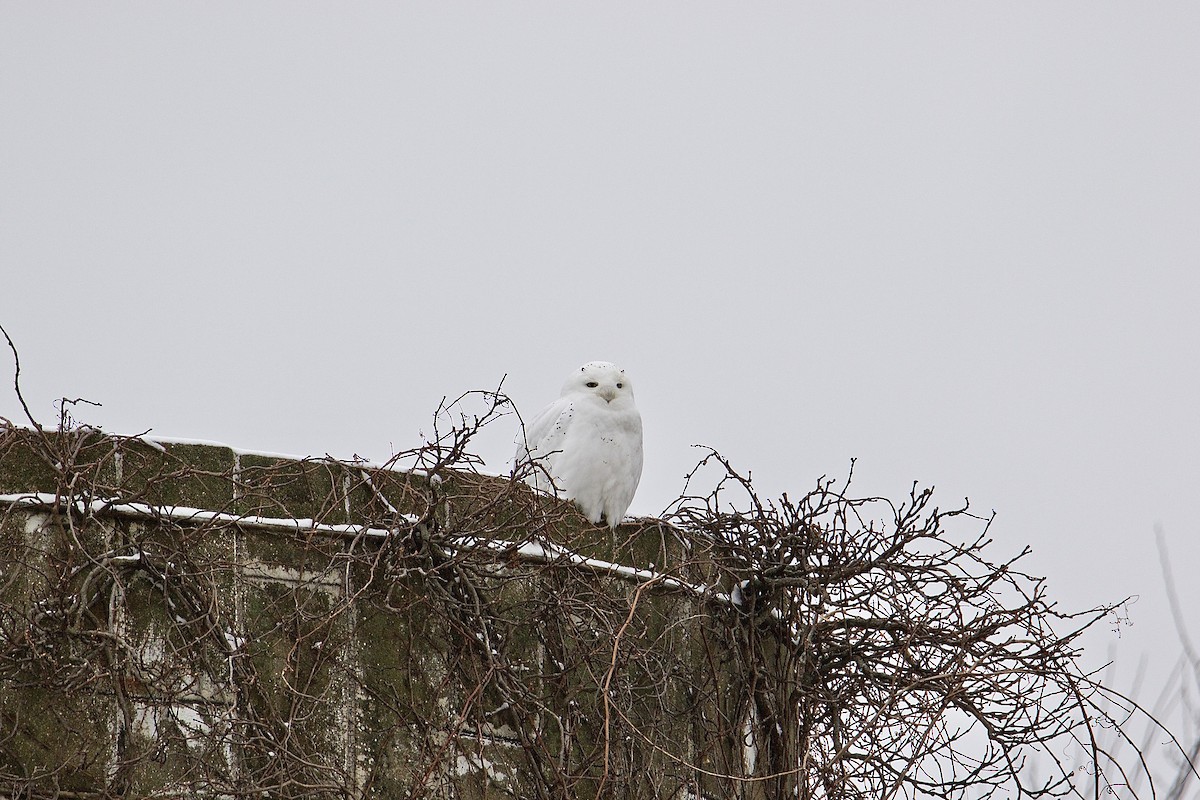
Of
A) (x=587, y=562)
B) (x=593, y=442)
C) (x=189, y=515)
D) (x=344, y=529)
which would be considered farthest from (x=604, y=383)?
(x=189, y=515)

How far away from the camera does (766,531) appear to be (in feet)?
15.8

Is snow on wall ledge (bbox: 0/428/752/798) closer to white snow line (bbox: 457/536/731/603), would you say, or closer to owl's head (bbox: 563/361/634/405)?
white snow line (bbox: 457/536/731/603)

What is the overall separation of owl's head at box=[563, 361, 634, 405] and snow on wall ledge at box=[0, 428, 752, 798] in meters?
0.87

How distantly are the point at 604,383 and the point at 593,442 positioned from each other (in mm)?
256

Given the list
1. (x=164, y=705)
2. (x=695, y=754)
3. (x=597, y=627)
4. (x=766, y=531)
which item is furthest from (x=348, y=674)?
(x=766, y=531)

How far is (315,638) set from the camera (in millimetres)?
3963

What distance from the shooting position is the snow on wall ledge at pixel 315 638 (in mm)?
3648

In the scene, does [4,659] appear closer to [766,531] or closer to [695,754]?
[695,754]

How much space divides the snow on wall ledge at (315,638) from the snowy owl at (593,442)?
1.63ft

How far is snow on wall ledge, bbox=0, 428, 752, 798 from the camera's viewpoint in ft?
12.0

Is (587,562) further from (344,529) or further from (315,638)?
(315,638)

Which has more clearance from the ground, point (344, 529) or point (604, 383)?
point (604, 383)

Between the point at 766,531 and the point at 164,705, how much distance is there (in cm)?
206

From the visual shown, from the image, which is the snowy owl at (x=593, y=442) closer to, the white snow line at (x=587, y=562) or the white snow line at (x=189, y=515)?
the white snow line at (x=587, y=562)
